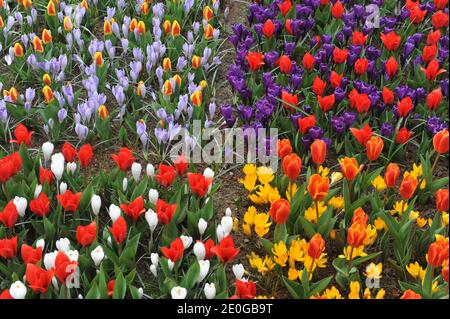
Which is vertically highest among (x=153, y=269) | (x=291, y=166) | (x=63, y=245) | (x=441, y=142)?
(x=441, y=142)

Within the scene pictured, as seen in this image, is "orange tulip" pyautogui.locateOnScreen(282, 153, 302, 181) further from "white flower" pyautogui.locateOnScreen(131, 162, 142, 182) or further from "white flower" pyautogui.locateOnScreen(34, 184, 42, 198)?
"white flower" pyautogui.locateOnScreen(34, 184, 42, 198)

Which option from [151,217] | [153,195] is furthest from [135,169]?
[151,217]

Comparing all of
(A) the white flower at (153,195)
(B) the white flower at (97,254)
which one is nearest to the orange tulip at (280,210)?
(A) the white flower at (153,195)

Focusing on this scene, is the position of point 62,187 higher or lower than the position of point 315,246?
lower

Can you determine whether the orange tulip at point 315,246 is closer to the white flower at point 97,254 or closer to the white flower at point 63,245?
the white flower at point 97,254

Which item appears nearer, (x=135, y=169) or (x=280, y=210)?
(x=280, y=210)

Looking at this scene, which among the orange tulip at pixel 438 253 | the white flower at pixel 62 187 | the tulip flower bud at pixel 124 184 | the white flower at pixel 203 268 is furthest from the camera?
the tulip flower bud at pixel 124 184

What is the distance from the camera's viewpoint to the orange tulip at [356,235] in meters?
2.94

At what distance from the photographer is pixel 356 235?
9.66ft

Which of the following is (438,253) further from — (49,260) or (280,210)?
(49,260)

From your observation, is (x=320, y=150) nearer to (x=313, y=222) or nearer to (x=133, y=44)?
(x=313, y=222)

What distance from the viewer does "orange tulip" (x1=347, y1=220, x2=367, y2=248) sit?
2.94 meters

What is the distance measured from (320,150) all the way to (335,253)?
55 centimetres

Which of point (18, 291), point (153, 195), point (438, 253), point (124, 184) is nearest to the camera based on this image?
point (18, 291)
